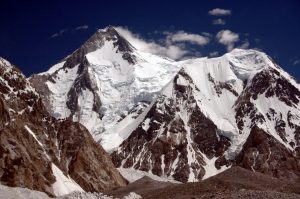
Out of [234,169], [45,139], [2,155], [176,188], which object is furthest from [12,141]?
[176,188]

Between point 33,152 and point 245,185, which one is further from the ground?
point 33,152

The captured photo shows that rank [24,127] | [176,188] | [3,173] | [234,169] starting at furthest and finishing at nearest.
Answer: [24,127] → [3,173] → [234,169] → [176,188]

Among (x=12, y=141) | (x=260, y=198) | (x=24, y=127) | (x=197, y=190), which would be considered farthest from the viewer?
(x=24, y=127)

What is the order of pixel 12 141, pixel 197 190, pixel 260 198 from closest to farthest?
pixel 260 198
pixel 197 190
pixel 12 141

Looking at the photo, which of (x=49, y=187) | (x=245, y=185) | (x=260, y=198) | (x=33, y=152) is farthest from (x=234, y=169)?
(x=33, y=152)

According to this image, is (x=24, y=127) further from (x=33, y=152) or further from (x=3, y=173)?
(x=3, y=173)

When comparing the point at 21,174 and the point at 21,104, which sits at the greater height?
the point at 21,104

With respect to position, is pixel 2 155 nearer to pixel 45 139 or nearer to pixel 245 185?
pixel 45 139

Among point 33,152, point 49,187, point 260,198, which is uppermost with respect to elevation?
point 33,152

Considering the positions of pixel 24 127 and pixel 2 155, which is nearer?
pixel 2 155
